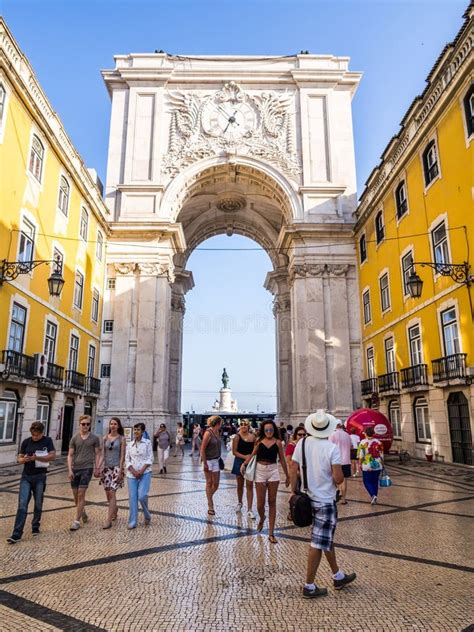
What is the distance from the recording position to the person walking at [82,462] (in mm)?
6367

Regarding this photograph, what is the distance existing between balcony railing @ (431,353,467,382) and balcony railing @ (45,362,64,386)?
13.4 m

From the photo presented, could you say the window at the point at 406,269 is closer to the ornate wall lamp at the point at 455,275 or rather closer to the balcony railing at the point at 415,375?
the balcony railing at the point at 415,375

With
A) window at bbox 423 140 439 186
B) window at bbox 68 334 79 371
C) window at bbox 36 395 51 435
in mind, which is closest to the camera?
window at bbox 423 140 439 186

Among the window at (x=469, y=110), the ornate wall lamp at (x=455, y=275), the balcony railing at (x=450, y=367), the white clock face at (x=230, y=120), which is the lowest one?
the balcony railing at (x=450, y=367)

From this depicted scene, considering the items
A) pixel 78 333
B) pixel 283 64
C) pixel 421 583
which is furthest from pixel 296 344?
pixel 421 583

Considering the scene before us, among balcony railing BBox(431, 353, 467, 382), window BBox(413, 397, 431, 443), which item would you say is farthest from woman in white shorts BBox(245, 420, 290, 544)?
window BBox(413, 397, 431, 443)

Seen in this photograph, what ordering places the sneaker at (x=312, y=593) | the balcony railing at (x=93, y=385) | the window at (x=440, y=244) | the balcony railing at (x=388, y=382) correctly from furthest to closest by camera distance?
the balcony railing at (x=93, y=385) → the balcony railing at (x=388, y=382) → the window at (x=440, y=244) → the sneaker at (x=312, y=593)

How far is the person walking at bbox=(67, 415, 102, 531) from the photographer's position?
6.37m

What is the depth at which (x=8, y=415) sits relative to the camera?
1395 centimetres

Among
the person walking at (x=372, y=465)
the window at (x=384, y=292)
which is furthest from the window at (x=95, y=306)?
the person walking at (x=372, y=465)

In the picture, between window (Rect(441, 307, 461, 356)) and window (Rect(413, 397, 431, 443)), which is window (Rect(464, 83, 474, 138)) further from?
window (Rect(413, 397, 431, 443))

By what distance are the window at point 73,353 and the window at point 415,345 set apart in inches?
555

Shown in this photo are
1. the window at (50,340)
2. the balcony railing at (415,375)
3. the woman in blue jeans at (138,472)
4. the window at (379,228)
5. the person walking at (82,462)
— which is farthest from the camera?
the window at (379,228)

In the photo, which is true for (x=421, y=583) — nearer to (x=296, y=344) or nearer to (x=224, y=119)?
(x=296, y=344)
